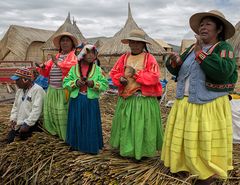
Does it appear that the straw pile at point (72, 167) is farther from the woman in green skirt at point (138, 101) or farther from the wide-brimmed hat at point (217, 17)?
the wide-brimmed hat at point (217, 17)

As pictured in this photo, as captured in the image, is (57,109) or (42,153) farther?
(57,109)

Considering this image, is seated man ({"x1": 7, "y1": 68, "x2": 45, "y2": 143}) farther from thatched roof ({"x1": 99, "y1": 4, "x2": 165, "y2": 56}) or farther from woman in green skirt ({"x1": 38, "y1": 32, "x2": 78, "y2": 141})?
thatched roof ({"x1": 99, "y1": 4, "x2": 165, "y2": 56})

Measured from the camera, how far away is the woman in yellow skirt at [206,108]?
274cm

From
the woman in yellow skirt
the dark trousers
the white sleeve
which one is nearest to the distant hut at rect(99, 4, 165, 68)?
the white sleeve

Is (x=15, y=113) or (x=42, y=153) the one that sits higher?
(x=15, y=113)

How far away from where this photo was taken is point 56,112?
416 cm

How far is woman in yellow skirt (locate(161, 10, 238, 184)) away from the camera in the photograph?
2740mm

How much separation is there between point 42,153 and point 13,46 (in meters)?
16.1

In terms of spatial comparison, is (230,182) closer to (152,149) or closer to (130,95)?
(152,149)

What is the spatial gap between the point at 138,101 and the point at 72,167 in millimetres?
1017

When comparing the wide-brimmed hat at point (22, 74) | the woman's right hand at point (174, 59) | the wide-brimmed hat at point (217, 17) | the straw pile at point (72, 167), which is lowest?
the straw pile at point (72, 167)

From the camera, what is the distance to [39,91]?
4.39 metres

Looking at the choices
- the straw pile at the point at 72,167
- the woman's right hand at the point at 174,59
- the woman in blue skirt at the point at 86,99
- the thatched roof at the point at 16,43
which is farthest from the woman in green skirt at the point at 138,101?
the thatched roof at the point at 16,43

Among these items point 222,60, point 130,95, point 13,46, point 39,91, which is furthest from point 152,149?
point 13,46
